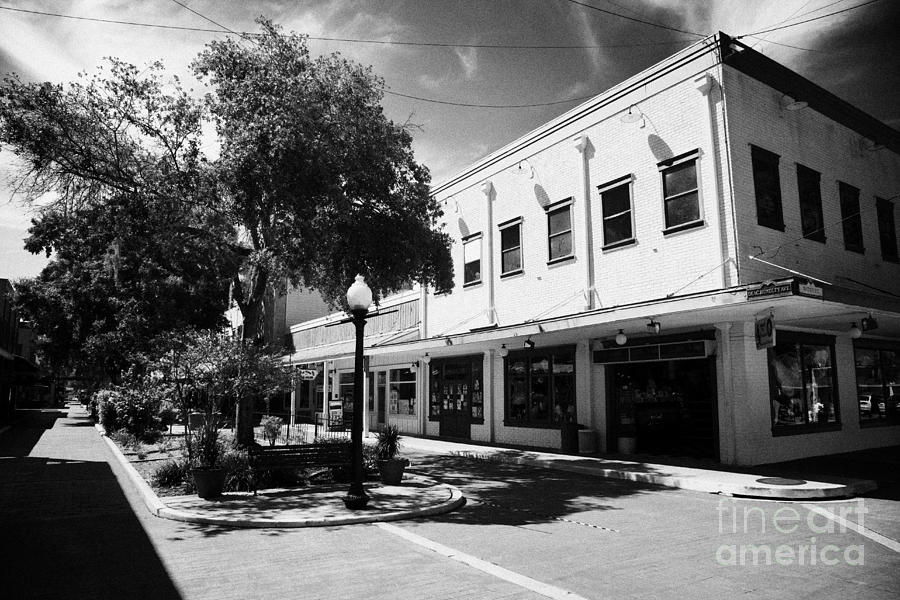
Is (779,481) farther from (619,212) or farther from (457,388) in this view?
(457,388)

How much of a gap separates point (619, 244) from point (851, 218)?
6.89 metres

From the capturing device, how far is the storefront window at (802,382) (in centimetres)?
1408

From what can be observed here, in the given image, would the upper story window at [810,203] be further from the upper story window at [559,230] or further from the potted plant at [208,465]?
the potted plant at [208,465]

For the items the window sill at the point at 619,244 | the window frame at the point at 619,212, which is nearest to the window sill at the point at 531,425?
the window sill at the point at 619,244

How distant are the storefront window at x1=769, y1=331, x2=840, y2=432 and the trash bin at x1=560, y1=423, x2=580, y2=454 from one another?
4819mm

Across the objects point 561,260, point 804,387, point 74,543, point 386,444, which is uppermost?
point 561,260

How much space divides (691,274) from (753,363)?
2.36m

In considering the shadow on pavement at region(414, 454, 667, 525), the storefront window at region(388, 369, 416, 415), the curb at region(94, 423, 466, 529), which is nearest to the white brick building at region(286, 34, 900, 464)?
the shadow on pavement at region(414, 454, 667, 525)

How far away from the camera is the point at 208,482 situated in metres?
10.2

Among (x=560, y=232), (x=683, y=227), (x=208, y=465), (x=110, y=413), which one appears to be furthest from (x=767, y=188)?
(x=110, y=413)

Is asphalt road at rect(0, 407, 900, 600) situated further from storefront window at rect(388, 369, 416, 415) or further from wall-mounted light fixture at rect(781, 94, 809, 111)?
storefront window at rect(388, 369, 416, 415)

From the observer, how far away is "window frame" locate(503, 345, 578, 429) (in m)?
17.3

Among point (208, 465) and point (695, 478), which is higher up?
point (208, 465)

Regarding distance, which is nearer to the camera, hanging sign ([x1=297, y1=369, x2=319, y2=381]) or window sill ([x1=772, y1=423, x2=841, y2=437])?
hanging sign ([x1=297, y1=369, x2=319, y2=381])
